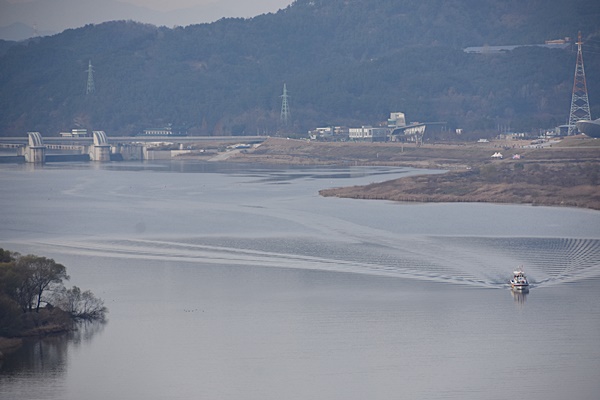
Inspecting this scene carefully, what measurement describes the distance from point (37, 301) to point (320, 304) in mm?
3102

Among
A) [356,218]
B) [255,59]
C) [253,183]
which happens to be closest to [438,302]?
[356,218]

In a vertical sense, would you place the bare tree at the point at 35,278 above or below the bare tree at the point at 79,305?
above

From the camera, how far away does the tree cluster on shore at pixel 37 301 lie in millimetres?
10969

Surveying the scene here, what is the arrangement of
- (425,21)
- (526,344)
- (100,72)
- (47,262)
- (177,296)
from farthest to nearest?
(425,21) < (100,72) < (177,296) < (47,262) < (526,344)

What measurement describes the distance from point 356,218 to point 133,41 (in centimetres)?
6425

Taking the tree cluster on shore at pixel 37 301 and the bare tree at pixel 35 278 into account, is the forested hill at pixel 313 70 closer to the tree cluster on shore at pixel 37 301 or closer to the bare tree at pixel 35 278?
the tree cluster on shore at pixel 37 301

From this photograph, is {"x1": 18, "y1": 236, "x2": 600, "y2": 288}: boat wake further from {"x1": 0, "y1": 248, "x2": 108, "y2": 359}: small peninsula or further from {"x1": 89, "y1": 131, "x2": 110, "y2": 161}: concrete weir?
{"x1": 89, "y1": 131, "x2": 110, "y2": 161}: concrete weir

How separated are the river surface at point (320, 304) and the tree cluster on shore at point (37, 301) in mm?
264

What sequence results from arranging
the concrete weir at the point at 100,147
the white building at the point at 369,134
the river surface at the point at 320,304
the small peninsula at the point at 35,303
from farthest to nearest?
1. the concrete weir at the point at 100,147
2. the white building at the point at 369,134
3. the small peninsula at the point at 35,303
4. the river surface at the point at 320,304

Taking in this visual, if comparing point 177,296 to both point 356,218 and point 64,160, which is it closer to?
point 356,218

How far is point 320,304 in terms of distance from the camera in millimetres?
12344

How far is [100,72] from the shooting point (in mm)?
76125

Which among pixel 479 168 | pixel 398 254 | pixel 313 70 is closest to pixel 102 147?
pixel 479 168

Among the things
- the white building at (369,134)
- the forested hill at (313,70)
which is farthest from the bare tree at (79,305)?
the forested hill at (313,70)
